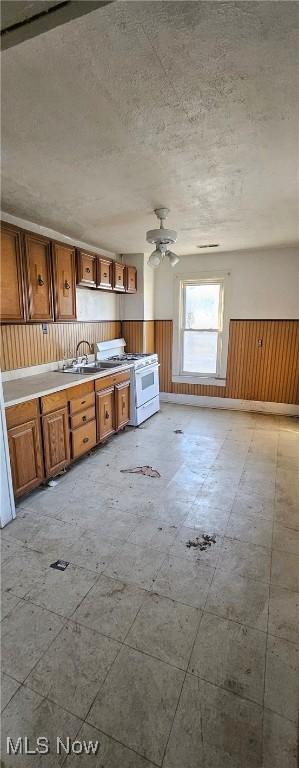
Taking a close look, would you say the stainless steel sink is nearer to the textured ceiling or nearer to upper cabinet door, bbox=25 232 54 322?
upper cabinet door, bbox=25 232 54 322

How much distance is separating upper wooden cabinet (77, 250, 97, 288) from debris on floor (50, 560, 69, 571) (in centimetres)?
267

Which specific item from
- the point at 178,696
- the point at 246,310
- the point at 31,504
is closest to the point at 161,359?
the point at 246,310

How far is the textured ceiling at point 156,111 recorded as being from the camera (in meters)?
1.06

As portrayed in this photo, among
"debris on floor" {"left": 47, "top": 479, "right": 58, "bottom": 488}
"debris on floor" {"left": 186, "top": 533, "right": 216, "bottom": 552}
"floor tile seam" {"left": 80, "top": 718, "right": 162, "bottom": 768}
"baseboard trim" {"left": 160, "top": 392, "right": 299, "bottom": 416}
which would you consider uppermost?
"baseboard trim" {"left": 160, "top": 392, "right": 299, "bottom": 416}

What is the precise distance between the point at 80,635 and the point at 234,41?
2430 mm

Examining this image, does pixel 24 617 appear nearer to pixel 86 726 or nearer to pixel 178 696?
pixel 86 726

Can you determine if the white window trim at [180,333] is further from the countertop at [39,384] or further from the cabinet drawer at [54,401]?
the cabinet drawer at [54,401]

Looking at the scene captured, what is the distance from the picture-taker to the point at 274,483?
2.83m

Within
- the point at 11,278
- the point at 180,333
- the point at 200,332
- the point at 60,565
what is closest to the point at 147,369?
the point at 180,333

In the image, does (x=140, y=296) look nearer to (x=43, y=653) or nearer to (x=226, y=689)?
(x=43, y=653)

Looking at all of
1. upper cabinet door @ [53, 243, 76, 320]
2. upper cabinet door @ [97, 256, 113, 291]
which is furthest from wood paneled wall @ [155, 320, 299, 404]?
upper cabinet door @ [53, 243, 76, 320]

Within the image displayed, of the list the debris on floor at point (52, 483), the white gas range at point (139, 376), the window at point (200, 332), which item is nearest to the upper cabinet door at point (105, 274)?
the white gas range at point (139, 376)

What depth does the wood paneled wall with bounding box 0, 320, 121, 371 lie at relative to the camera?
2963mm

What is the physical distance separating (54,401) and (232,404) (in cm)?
315
